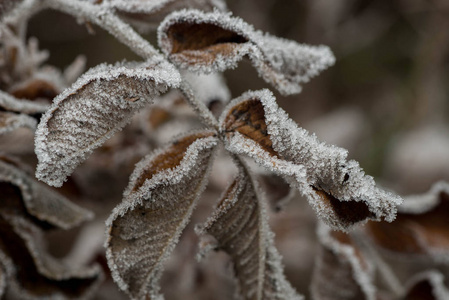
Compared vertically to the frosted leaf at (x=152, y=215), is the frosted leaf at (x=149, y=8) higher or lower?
higher

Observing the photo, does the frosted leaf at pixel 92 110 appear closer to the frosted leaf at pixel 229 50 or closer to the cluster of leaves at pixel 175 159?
the cluster of leaves at pixel 175 159

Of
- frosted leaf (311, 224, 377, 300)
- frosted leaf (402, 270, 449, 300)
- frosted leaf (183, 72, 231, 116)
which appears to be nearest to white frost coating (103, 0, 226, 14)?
frosted leaf (183, 72, 231, 116)

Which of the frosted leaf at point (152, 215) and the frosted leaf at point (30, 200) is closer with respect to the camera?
the frosted leaf at point (152, 215)

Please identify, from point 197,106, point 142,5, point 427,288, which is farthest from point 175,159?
point 427,288

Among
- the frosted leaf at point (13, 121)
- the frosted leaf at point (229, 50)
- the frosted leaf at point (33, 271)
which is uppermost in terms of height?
the frosted leaf at point (229, 50)

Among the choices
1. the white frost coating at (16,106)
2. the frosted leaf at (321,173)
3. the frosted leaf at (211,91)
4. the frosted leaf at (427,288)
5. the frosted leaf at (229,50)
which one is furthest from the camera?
the frosted leaf at (427,288)

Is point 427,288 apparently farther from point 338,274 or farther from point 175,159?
point 175,159

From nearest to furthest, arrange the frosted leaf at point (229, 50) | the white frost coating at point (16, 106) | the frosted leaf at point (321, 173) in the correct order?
the frosted leaf at point (321, 173), the frosted leaf at point (229, 50), the white frost coating at point (16, 106)

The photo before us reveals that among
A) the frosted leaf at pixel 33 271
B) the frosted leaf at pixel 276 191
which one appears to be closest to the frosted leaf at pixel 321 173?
the frosted leaf at pixel 276 191
